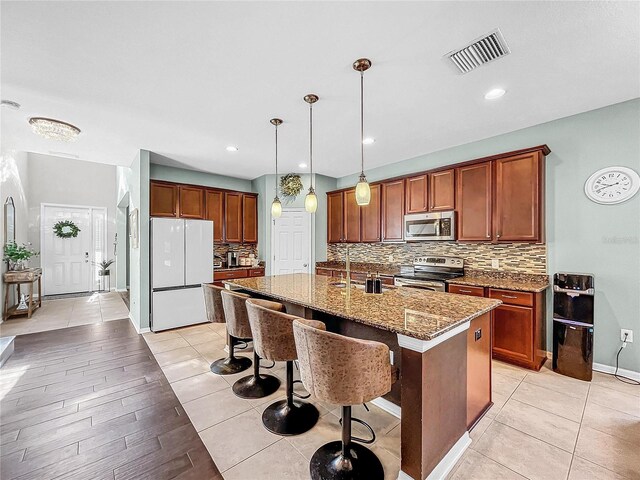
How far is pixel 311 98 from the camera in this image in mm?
2611

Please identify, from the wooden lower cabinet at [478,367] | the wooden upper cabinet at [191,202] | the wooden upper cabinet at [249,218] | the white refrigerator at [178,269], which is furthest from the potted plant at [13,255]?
the wooden lower cabinet at [478,367]

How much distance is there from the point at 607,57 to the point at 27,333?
7305 millimetres

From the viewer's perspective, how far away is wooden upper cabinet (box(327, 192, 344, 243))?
17.5 ft

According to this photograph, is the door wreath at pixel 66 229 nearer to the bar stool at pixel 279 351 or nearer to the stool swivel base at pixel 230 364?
the stool swivel base at pixel 230 364

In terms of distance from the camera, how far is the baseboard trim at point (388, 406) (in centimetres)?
221

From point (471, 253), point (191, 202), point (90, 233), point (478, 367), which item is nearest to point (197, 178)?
point (191, 202)

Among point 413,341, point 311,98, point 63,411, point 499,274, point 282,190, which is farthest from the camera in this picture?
point 282,190

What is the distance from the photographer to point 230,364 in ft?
9.84

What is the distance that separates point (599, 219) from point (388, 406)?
9.58 ft

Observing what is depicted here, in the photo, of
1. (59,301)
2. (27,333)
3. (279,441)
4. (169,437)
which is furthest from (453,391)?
(59,301)

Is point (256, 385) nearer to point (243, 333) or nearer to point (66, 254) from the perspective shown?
point (243, 333)

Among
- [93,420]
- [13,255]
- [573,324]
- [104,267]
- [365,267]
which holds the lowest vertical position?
[93,420]

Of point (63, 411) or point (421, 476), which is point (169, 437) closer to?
point (63, 411)

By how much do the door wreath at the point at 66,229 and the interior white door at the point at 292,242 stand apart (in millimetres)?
5795
